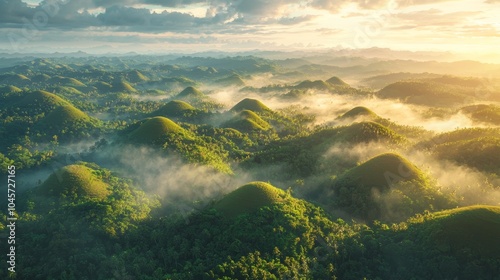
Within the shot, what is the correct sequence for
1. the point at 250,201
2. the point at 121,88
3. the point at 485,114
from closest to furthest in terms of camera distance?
the point at 250,201
the point at 485,114
the point at 121,88

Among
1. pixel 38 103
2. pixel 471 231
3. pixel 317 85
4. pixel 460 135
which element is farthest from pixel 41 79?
pixel 471 231

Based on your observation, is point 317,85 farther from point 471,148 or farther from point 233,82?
point 471,148

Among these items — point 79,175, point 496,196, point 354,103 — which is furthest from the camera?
point 354,103

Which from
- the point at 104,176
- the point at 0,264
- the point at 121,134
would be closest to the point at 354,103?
the point at 121,134

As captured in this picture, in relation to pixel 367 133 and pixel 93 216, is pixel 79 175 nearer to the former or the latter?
pixel 93 216

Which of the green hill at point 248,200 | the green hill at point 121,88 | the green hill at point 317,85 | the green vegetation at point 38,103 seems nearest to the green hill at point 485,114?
the green hill at point 248,200

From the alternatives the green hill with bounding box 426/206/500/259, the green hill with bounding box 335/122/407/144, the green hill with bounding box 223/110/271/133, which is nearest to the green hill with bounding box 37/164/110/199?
the green hill with bounding box 223/110/271/133
